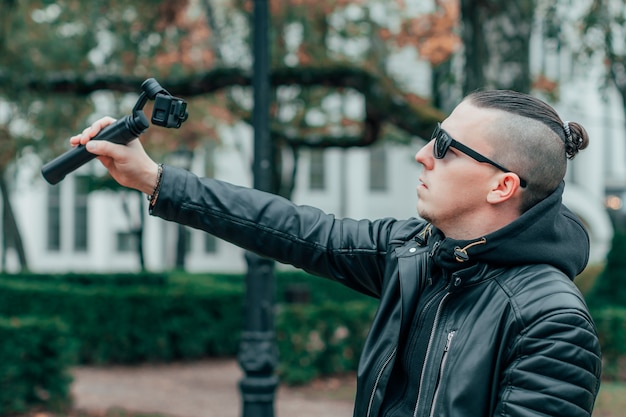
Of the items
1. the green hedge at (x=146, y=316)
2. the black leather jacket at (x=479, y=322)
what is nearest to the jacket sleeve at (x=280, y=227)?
the black leather jacket at (x=479, y=322)

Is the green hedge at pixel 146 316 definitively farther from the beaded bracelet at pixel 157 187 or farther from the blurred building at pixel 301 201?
the blurred building at pixel 301 201

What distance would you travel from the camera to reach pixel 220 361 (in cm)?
1338

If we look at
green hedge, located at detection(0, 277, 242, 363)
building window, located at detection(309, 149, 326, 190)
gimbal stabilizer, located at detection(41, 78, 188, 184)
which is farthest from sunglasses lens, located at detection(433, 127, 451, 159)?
building window, located at detection(309, 149, 326, 190)

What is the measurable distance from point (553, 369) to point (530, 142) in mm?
542

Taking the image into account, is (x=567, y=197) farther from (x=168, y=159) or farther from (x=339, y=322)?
(x=339, y=322)

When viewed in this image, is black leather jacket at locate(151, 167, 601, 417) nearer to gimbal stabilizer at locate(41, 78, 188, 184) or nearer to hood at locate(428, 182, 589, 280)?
hood at locate(428, 182, 589, 280)

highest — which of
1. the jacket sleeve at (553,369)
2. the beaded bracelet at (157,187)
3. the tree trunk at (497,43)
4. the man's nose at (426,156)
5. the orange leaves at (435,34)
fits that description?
the orange leaves at (435,34)

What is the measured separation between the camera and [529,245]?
6.13 ft

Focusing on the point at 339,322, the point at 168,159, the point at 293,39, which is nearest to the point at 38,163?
the point at 168,159

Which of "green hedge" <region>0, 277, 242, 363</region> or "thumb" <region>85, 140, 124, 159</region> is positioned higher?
"thumb" <region>85, 140, 124, 159</region>

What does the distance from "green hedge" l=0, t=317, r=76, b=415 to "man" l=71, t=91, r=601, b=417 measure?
6417mm

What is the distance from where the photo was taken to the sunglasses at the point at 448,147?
1938 mm

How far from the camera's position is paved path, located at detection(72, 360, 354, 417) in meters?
9.38

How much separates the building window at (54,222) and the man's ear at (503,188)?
36432 mm
